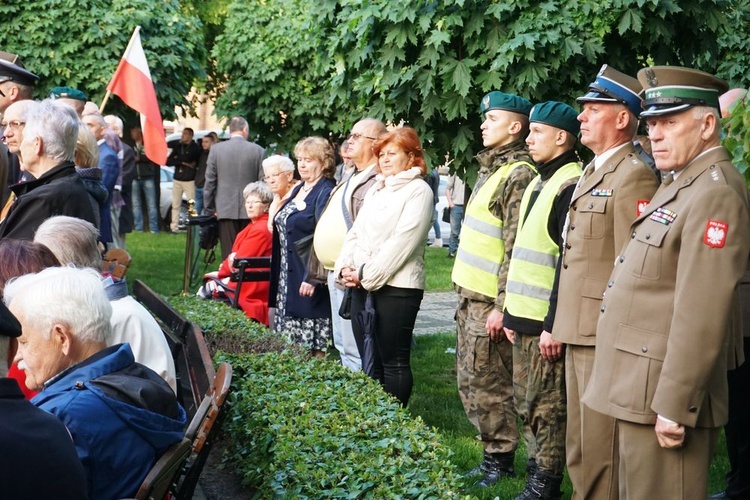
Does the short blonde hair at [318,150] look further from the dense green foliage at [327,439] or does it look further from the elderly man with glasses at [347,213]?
the dense green foliage at [327,439]

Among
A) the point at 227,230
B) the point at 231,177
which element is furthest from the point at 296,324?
the point at 231,177

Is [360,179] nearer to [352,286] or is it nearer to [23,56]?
[352,286]

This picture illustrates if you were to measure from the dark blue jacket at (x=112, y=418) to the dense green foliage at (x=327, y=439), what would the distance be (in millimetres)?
717

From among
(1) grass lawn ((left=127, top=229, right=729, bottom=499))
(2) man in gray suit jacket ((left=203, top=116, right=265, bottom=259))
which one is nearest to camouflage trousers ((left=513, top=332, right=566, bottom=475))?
(1) grass lawn ((left=127, top=229, right=729, bottom=499))

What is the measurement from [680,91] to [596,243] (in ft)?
3.40

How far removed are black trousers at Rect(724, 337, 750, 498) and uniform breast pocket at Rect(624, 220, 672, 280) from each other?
6.49 ft

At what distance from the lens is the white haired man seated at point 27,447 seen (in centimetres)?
256

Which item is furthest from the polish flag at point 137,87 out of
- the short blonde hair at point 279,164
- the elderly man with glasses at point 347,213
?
the elderly man with glasses at point 347,213

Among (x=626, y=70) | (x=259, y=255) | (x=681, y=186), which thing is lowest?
(x=259, y=255)

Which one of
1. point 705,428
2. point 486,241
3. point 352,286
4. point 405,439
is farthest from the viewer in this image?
point 352,286

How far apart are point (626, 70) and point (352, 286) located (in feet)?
8.33

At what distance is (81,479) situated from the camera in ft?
9.18

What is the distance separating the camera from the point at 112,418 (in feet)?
11.1

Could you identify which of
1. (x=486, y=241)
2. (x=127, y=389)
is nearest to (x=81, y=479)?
(x=127, y=389)
